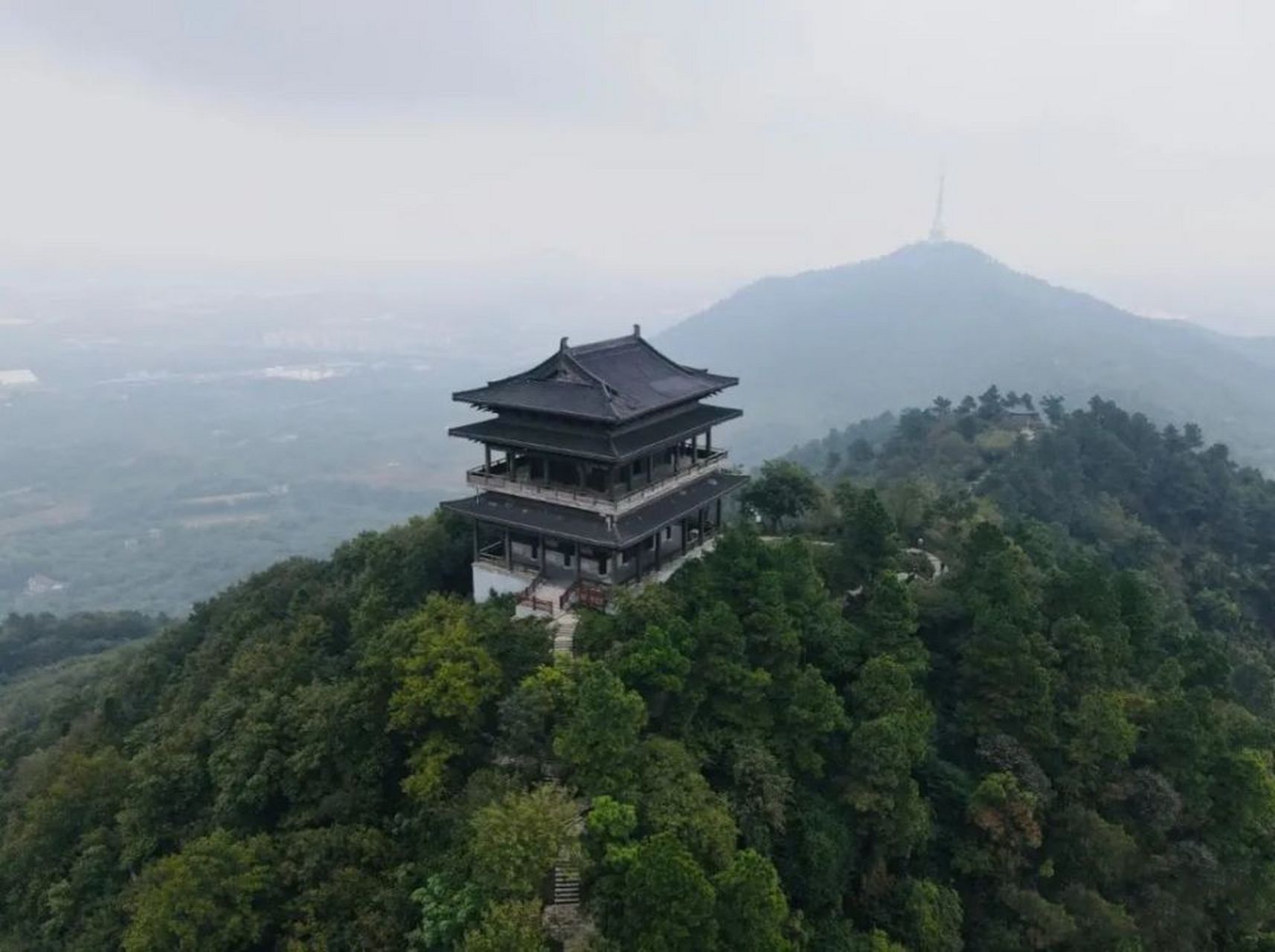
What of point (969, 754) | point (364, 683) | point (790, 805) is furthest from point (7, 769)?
point (969, 754)

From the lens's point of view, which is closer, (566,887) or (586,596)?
(566,887)

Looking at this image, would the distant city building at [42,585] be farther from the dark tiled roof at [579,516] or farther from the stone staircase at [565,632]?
the stone staircase at [565,632]

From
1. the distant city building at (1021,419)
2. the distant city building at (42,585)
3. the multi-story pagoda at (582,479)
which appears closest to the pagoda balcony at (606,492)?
the multi-story pagoda at (582,479)

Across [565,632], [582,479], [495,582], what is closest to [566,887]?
[565,632]

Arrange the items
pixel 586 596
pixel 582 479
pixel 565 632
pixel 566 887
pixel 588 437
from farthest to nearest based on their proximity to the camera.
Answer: pixel 582 479
pixel 588 437
pixel 586 596
pixel 565 632
pixel 566 887

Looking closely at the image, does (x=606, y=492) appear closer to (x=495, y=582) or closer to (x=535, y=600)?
(x=535, y=600)

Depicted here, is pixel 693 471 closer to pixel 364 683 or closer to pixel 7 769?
pixel 364 683
